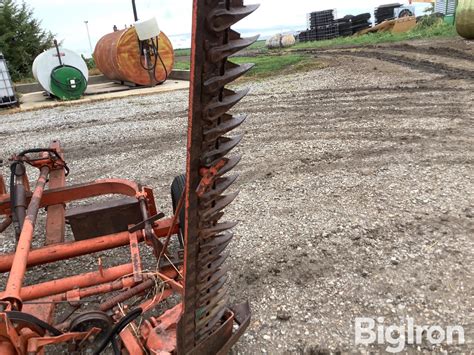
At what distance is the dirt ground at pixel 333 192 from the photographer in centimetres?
295

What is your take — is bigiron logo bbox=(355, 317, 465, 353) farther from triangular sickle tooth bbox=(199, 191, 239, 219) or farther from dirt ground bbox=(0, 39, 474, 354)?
triangular sickle tooth bbox=(199, 191, 239, 219)

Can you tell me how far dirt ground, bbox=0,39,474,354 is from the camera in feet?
9.68

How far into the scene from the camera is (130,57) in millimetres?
14414

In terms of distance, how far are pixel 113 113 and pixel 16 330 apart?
9282mm

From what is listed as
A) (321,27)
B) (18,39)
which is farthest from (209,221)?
(321,27)

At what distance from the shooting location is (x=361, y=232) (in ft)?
12.7

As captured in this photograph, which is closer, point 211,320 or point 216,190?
point 216,190

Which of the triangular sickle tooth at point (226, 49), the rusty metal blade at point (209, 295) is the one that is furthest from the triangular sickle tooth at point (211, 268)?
the triangular sickle tooth at point (226, 49)

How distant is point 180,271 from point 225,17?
5.19 feet

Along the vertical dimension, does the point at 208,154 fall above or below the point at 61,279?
above

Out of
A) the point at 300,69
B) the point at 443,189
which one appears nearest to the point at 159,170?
the point at 443,189

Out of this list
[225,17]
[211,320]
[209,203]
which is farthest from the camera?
[211,320]

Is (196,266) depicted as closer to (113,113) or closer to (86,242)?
(86,242)

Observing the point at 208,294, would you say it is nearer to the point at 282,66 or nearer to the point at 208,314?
the point at 208,314
